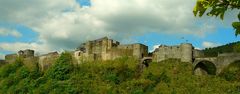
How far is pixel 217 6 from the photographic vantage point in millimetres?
6793

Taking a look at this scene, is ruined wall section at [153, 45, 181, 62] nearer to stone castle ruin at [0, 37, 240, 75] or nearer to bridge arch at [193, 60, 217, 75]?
stone castle ruin at [0, 37, 240, 75]

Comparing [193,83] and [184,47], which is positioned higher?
[184,47]

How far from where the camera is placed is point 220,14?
22.1ft

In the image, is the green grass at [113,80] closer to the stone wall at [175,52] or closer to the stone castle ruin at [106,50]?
the stone wall at [175,52]

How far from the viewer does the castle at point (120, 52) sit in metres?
45.8

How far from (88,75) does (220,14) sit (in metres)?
41.8

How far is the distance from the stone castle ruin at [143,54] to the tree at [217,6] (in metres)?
38.1

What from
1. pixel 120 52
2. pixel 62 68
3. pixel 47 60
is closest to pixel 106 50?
pixel 120 52

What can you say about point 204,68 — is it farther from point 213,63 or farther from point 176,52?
point 176,52

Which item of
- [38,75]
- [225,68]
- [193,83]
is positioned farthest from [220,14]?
[38,75]

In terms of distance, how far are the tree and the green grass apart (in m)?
31.8

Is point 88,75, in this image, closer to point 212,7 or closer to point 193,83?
point 193,83

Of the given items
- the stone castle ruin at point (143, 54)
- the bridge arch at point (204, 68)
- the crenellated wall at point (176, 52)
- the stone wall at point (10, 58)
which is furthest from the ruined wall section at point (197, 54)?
the stone wall at point (10, 58)

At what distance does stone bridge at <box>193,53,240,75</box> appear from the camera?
44.4 metres
